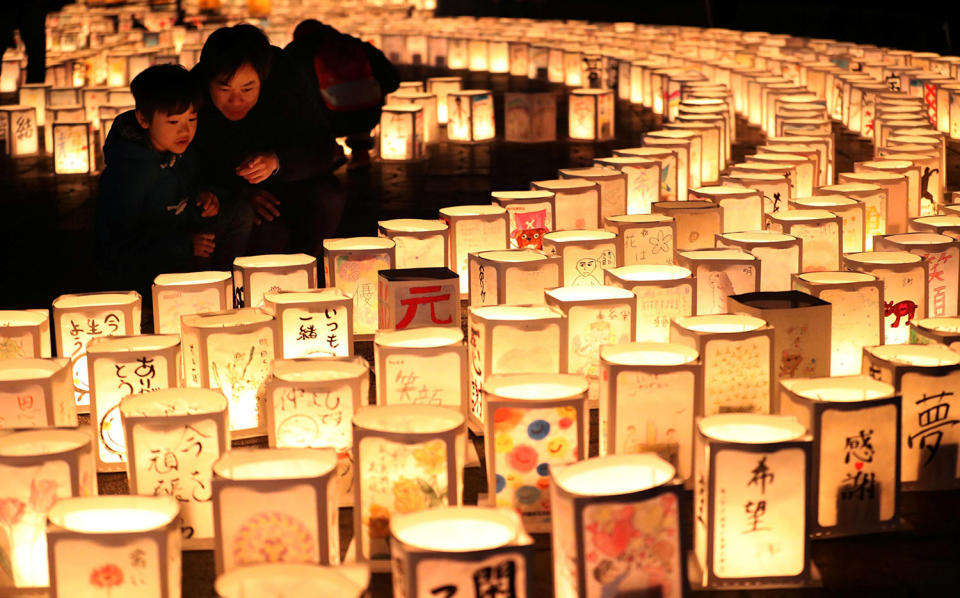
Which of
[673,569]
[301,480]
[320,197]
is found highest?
[320,197]

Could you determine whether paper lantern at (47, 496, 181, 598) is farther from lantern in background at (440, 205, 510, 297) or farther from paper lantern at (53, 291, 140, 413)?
lantern in background at (440, 205, 510, 297)

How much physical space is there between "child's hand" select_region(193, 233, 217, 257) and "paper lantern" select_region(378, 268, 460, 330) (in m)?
Result: 1.04

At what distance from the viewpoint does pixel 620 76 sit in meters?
9.67

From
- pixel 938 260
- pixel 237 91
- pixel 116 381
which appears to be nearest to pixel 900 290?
pixel 938 260

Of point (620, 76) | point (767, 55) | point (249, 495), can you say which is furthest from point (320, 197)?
point (767, 55)

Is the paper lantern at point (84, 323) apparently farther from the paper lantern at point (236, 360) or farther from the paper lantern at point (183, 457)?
the paper lantern at point (183, 457)

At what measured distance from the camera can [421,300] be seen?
3494mm

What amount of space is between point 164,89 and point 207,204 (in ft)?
1.78

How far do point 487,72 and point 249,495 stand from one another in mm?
9991

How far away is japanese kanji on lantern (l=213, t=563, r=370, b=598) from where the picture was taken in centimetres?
193

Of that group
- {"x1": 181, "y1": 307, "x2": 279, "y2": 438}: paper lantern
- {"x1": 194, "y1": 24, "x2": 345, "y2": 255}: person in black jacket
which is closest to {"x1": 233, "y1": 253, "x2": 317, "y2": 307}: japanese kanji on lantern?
{"x1": 181, "y1": 307, "x2": 279, "y2": 438}: paper lantern

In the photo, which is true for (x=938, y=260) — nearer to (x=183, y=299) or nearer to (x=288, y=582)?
(x=183, y=299)

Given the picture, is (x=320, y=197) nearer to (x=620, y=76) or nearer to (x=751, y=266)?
(x=751, y=266)

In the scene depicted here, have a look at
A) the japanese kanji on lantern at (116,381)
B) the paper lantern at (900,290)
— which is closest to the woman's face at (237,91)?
the japanese kanji on lantern at (116,381)
